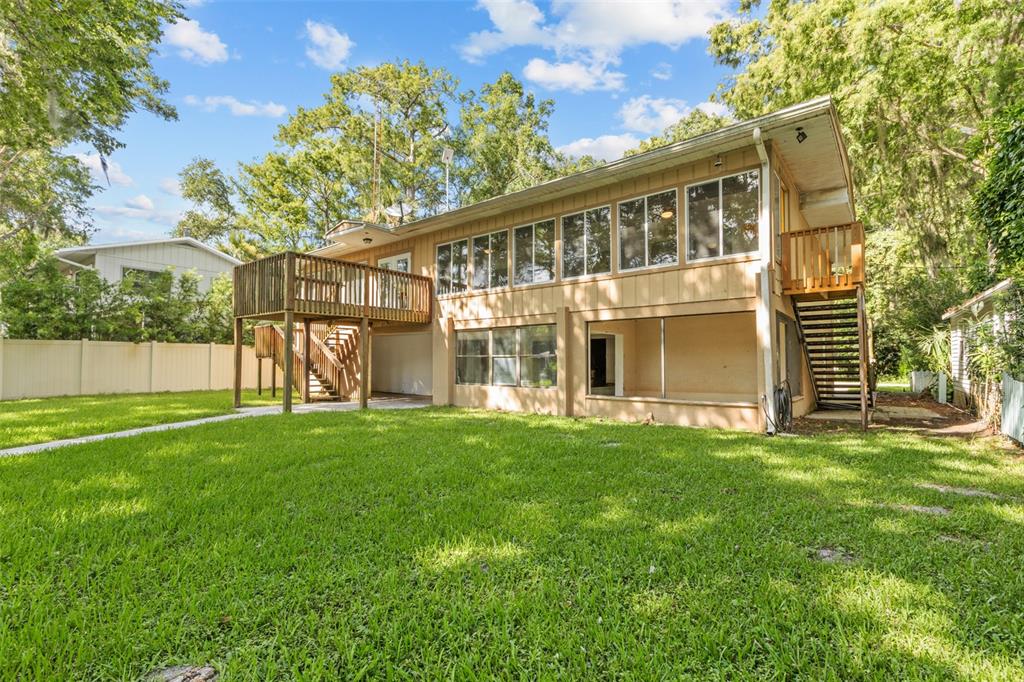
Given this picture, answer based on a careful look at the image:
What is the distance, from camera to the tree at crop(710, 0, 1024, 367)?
1034 cm

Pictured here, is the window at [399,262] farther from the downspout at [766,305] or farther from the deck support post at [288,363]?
the downspout at [766,305]

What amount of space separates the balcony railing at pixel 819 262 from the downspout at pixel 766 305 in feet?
3.25

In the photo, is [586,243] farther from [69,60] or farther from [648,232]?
[69,60]

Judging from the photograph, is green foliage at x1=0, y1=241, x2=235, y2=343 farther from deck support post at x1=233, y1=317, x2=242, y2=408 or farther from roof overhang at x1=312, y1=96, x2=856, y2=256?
roof overhang at x1=312, y1=96, x2=856, y2=256

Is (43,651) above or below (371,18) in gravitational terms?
below

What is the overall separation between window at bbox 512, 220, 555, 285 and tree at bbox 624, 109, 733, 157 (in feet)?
53.2

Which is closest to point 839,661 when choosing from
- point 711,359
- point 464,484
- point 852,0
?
point 464,484

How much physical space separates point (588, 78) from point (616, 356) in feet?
46.8

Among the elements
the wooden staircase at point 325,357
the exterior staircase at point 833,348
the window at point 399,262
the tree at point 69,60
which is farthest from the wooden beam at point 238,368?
the exterior staircase at point 833,348

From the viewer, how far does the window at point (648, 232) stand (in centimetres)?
877

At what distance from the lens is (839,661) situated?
2.03 m

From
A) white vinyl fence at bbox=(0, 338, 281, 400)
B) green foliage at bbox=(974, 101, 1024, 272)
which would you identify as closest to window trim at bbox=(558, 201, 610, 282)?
green foliage at bbox=(974, 101, 1024, 272)

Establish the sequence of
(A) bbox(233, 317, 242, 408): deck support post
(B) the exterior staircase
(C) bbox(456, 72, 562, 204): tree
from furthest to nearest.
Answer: (C) bbox(456, 72, 562, 204): tree, (A) bbox(233, 317, 242, 408): deck support post, (B) the exterior staircase

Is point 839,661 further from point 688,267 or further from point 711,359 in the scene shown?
point 711,359
